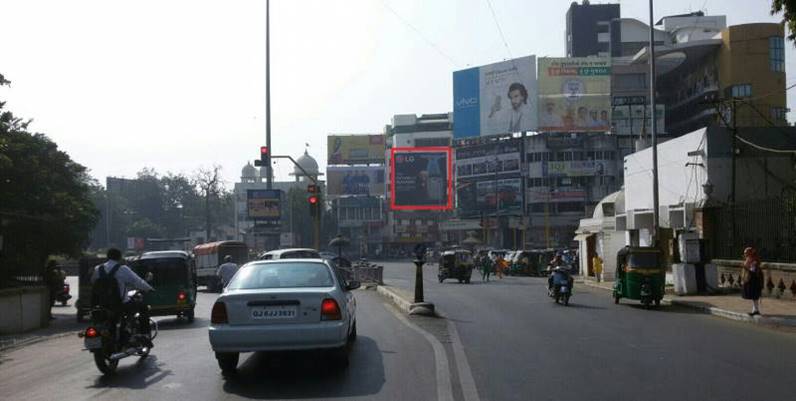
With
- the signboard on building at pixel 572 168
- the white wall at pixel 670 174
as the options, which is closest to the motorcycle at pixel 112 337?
the white wall at pixel 670 174

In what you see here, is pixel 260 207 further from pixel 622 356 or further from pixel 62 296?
pixel 622 356

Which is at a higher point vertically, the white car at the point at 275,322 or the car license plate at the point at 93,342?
the white car at the point at 275,322

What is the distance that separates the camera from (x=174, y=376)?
1052cm

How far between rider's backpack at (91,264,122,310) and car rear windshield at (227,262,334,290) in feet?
5.78

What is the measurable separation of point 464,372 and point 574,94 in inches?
3043

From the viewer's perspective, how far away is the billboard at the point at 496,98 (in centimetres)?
8293

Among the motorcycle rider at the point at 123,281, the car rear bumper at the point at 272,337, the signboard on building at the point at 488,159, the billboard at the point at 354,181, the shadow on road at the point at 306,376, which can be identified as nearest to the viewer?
the shadow on road at the point at 306,376

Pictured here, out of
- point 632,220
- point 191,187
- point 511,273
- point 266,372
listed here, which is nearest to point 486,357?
point 266,372

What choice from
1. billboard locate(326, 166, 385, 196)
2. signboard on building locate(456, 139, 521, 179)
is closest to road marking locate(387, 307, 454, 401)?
signboard on building locate(456, 139, 521, 179)

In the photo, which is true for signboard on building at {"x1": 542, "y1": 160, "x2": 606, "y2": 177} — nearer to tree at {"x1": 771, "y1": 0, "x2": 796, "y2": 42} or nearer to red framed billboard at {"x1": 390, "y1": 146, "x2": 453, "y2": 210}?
red framed billboard at {"x1": 390, "y1": 146, "x2": 453, "y2": 210}

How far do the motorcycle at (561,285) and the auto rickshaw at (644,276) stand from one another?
1565mm

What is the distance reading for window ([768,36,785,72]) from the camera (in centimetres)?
7725

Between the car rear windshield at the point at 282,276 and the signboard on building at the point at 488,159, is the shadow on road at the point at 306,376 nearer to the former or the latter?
the car rear windshield at the point at 282,276

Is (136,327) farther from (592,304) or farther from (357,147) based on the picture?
(357,147)
